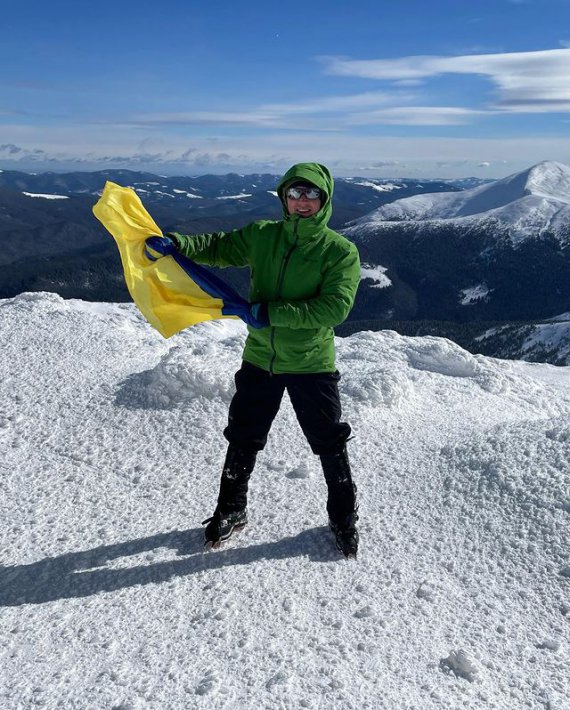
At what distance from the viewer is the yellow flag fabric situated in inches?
195

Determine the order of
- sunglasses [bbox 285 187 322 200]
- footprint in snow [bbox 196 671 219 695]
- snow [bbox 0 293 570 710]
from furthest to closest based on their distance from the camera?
1. sunglasses [bbox 285 187 322 200]
2. snow [bbox 0 293 570 710]
3. footprint in snow [bbox 196 671 219 695]

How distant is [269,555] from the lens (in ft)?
16.2

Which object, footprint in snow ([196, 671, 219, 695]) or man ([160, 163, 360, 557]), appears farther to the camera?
man ([160, 163, 360, 557])

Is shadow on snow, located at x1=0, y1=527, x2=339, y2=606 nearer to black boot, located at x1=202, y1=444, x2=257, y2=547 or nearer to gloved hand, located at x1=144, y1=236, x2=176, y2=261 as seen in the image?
black boot, located at x1=202, y1=444, x2=257, y2=547

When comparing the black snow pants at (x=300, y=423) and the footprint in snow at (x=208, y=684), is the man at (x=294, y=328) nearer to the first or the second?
the black snow pants at (x=300, y=423)

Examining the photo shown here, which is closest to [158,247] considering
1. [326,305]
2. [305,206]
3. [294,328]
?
[305,206]

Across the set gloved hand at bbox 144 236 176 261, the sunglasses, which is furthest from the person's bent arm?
gloved hand at bbox 144 236 176 261

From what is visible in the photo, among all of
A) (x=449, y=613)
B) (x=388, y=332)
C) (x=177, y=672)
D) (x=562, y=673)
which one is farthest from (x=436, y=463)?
(x=388, y=332)

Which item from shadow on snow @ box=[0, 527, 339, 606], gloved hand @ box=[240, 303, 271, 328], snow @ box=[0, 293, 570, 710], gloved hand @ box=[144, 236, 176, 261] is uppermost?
gloved hand @ box=[144, 236, 176, 261]

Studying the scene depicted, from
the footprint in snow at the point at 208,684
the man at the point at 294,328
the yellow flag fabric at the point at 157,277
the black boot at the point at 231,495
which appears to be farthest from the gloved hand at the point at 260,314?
the footprint in snow at the point at 208,684

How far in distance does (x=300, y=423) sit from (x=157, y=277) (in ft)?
5.97

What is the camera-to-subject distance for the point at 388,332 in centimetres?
1297

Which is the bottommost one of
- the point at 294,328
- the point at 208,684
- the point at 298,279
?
the point at 208,684

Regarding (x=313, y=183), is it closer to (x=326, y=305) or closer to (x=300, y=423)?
(x=326, y=305)
